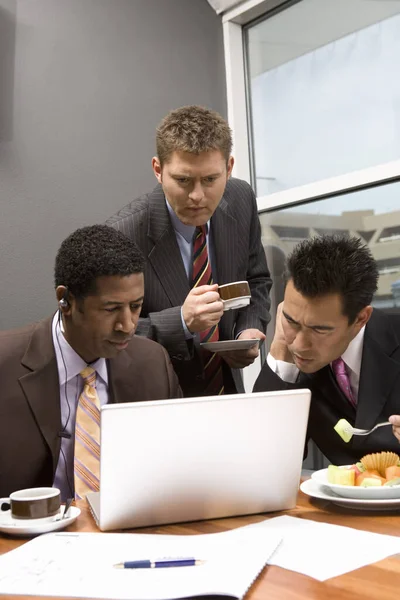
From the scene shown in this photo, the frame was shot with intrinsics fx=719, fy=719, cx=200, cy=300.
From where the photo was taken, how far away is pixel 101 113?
346 centimetres

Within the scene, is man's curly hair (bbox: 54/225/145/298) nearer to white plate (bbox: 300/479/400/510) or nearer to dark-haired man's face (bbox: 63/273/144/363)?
dark-haired man's face (bbox: 63/273/144/363)

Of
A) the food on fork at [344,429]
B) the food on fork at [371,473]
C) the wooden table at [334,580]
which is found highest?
the food on fork at [344,429]

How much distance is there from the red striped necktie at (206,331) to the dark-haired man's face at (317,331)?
0.62m

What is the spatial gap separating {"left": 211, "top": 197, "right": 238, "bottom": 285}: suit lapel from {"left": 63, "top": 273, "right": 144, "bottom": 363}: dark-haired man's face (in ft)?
2.49

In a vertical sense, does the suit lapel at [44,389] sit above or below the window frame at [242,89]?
below

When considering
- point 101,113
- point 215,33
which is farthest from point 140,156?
point 215,33

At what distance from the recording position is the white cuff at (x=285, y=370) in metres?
1.93

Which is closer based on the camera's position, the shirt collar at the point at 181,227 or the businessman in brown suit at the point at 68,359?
the businessman in brown suit at the point at 68,359

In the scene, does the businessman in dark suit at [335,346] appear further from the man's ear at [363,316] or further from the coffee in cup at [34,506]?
the coffee in cup at [34,506]

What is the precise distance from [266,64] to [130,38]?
2.64ft

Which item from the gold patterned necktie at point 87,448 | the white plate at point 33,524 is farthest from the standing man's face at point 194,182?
the white plate at point 33,524

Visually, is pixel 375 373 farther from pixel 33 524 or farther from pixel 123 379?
pixel 33 524

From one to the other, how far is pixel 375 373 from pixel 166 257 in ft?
2.96

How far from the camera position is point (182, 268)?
2.45 m
